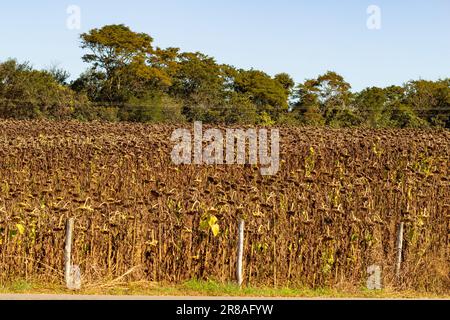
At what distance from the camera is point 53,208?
1085 centimetres

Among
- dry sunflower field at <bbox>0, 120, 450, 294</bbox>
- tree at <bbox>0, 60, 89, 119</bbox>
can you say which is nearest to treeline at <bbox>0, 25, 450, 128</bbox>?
tree at <bbox>0, 60, 89, 119</bbox>

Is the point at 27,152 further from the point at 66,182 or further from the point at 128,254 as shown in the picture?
the point at 128,254

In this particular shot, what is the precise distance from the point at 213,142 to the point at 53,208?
12921mm

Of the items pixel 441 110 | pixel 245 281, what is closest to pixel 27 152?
pixel 245 281

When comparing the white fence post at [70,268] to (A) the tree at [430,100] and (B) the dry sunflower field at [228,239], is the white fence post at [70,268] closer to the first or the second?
(B) the dry sunflower field at [228,239]

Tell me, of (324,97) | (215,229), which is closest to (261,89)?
(324,97)

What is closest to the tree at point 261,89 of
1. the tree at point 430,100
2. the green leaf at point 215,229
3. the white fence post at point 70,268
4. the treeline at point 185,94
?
the treeline at point 185,94

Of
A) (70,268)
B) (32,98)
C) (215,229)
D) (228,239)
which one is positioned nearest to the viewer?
(70,268)

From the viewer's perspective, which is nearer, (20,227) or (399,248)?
(20,227)

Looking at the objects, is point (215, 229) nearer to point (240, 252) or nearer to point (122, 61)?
point (240, 252)

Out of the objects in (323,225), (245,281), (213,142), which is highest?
(213,142)

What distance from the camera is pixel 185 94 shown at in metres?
69.5

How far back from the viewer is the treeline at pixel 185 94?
174 ft

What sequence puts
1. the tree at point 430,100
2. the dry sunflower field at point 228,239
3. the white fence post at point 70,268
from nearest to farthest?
the white fence post at point 70,268, the dry sunflower field at point 228,239, the tree at point 430,100
